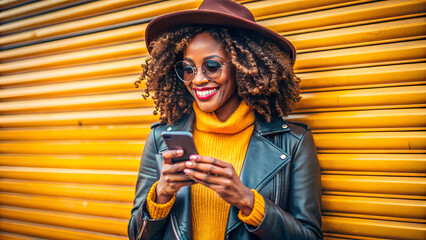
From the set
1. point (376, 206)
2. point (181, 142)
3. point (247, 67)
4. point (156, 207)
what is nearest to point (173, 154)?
point (181, 142)

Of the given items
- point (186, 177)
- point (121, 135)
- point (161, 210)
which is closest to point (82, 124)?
point (121, 135)

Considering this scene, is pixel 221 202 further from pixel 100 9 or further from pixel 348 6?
pixel 100 9

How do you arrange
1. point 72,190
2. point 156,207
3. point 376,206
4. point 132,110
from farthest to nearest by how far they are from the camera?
1. point 72,190
2. point 132,110
3. point 376,206
4. point 156,207

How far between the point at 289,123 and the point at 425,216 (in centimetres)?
122

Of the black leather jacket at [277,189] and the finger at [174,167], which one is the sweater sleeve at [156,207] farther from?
the finger at [174,167]

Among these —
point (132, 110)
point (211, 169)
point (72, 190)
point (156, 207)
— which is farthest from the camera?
point (72, 190)

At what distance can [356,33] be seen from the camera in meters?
2.23

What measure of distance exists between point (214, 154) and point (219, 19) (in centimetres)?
94

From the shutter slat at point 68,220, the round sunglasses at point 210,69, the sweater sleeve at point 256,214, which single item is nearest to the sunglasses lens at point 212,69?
the round sunglasses at point 210,69

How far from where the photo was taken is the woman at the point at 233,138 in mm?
1728

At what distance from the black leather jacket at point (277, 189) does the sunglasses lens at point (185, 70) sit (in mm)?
613

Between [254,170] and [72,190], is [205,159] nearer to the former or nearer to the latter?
[254,170]

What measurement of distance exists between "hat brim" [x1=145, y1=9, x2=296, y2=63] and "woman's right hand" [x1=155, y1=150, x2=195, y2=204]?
95 cm

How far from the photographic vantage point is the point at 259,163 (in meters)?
1.83
